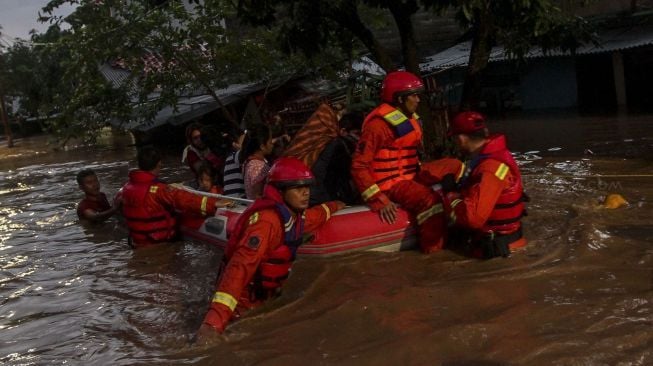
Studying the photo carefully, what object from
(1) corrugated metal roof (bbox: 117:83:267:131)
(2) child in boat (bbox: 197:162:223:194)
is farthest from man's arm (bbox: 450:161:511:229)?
(1) corrugated metal roof (bbox: 117:83:267:131)

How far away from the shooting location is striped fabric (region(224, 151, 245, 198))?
6707 mm

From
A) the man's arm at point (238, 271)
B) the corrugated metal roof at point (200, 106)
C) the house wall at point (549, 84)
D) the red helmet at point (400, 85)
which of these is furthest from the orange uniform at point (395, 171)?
the house wall at point (549, 84)

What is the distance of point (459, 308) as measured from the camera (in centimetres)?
428

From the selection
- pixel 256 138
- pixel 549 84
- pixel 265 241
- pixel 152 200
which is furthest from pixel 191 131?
pixel 549 84

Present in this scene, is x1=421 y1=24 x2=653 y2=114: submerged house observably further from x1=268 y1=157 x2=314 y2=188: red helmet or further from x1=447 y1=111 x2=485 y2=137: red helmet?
x1=268 y1=157 x2=314 y2=188: red helmet

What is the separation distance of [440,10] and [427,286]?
361cm

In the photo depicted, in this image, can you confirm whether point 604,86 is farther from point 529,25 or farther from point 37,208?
point 37,208

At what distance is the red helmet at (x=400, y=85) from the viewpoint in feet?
17.3

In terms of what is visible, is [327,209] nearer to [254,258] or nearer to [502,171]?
[502,171]

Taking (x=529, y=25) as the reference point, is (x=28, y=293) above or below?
below

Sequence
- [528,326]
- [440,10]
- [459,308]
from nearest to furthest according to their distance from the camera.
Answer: [528,326] → [459,308] → [440,10]

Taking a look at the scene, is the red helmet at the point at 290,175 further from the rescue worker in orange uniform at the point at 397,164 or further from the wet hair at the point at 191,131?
the wet hair at the point at 191,131

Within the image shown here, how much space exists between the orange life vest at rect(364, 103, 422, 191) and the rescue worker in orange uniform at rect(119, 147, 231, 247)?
163 centimetres

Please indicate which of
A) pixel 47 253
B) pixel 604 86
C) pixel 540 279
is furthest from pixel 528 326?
pixel 604 86
